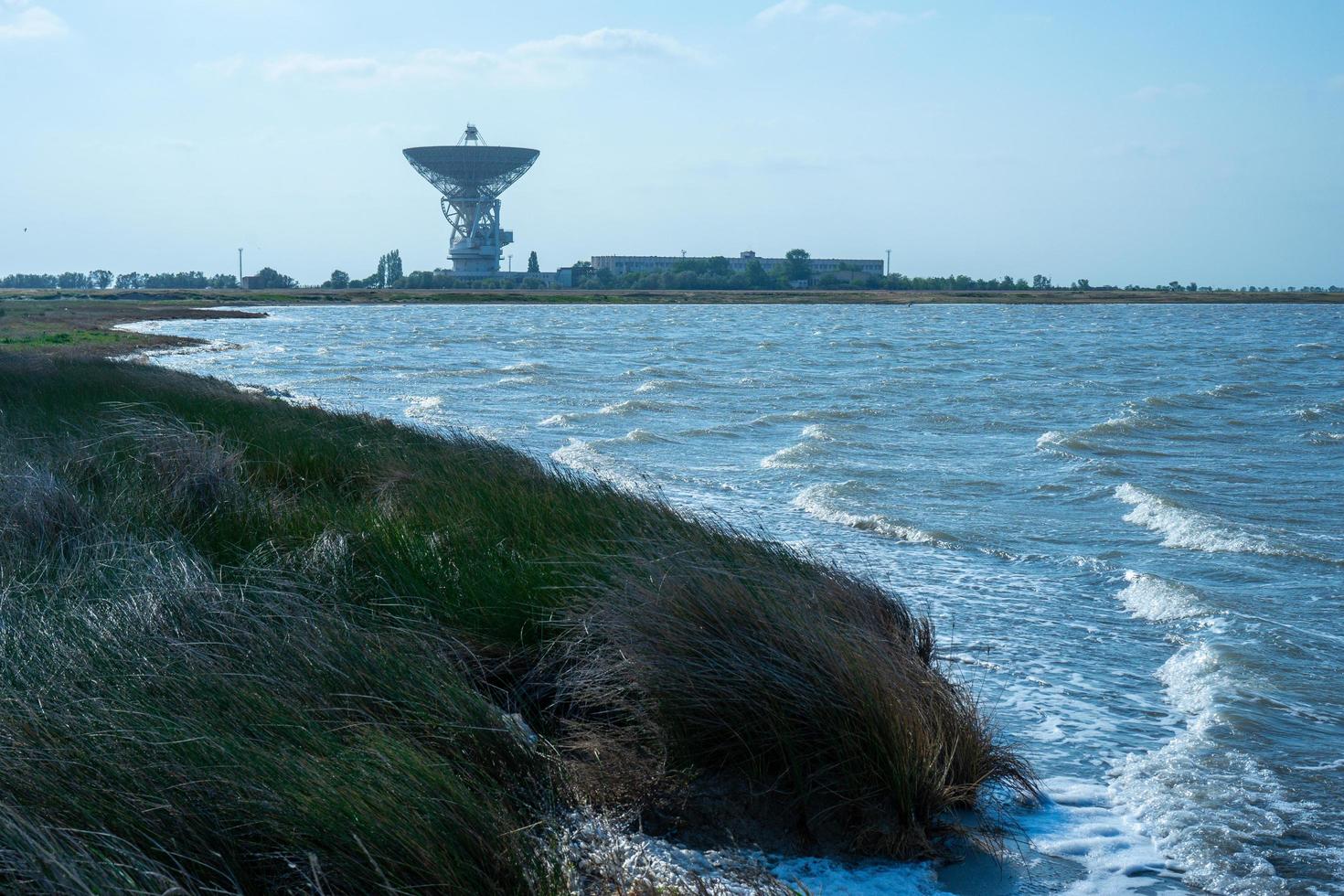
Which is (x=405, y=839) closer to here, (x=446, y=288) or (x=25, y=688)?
(x=25, y=688)

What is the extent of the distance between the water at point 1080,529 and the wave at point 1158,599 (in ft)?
0.11

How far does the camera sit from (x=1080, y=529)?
11258 millimetres

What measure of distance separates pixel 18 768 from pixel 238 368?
32.3 meters

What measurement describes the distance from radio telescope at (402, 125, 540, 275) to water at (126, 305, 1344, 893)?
88610 mm

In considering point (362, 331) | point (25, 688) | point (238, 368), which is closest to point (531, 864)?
point (25, 688)

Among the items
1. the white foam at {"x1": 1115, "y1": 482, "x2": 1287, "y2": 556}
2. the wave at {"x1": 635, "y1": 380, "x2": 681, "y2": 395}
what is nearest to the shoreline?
the wave at {"x1": 635, "y1": 380, "x2": 681, "y2": 395}

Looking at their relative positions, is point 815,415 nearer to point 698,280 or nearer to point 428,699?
point 428,699

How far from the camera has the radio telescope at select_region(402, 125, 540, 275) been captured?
119875mm

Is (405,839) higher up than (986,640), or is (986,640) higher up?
(405,839)

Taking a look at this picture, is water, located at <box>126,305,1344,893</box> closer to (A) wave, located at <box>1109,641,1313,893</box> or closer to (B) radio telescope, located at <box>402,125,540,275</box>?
(A) wave, located at <box>1109,641,1313,893</box>

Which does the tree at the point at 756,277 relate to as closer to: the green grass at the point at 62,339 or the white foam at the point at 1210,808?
the green grass at the point at 62,339

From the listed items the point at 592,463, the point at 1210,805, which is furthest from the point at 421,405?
the point at 1210,805

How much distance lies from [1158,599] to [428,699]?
6374 millimetres

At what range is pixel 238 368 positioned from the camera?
33.3 m
